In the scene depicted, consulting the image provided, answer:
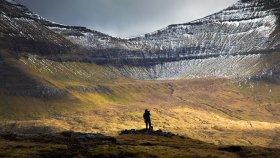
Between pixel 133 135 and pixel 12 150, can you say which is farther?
pixel 133 135

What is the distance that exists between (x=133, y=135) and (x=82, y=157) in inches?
1550

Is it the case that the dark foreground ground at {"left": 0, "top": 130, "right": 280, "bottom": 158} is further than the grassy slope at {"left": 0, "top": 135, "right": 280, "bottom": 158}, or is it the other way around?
the dark foreground ground at {"left": 0, "top": 130, "right": 280, "bottom": 158}

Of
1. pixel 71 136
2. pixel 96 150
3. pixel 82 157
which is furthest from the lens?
pixel 71 136

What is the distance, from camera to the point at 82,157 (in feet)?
276

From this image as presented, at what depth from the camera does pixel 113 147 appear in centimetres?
9588

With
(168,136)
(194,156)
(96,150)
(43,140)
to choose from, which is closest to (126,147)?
(96,150)

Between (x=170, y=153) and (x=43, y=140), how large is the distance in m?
30.6

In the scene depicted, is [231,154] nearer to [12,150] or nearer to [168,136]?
[168,136]

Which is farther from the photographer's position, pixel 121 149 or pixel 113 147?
pixel 113 147

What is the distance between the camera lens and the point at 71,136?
11612cm

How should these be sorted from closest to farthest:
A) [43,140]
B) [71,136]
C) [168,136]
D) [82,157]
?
1. [82,157]
2. [43,140]
3. [71,136]
4. [168,136]

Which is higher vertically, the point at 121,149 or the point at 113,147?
the point at 113,147

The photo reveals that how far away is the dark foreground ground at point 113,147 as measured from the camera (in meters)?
→ 87.7

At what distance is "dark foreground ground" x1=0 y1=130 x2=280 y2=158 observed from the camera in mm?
87694
